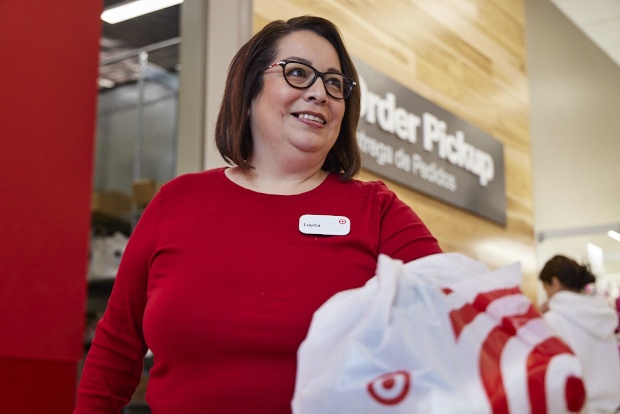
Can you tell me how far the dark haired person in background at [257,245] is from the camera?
1187mm

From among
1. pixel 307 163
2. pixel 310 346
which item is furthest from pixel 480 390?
pixel 307 163

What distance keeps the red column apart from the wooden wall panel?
3.29 ft

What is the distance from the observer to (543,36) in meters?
5.86

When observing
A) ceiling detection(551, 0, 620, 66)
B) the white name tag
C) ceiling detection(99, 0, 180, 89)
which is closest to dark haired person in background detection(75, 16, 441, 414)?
the white name tag

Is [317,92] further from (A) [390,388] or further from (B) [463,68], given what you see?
(B) [463,68]

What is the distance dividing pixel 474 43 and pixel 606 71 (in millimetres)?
2562

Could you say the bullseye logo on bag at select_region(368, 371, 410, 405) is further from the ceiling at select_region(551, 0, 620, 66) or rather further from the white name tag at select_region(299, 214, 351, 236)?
the ceiling at select_region(551, 0, 620, 66)

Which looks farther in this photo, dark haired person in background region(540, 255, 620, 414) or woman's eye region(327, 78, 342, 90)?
dark haired person in background region(540, 255, 620, 414)

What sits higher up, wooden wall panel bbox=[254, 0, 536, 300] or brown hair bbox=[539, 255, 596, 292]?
wooden wall panel bbox=[254, 0, 536, 300]

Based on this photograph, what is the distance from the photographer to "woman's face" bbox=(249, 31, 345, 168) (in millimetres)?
1366

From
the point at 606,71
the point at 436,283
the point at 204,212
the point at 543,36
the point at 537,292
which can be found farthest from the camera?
the point at 606,71

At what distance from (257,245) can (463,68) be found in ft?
11.8

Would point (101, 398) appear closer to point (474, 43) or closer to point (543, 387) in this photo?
point (543, 387)

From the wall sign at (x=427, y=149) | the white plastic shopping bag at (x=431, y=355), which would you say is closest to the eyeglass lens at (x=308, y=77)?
the white plastic shopping bag at (x=431, y=355)
